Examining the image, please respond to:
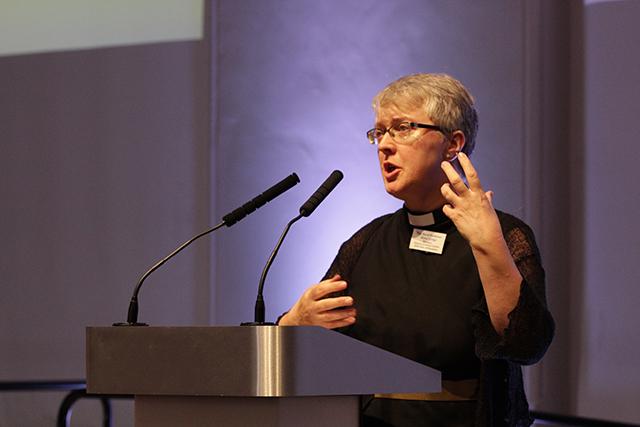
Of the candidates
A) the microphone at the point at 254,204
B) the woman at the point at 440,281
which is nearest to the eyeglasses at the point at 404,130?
the woman at the point at 440,281

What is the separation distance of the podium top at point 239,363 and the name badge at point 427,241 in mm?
668

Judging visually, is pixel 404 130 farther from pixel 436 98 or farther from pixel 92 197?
pixel 92 197

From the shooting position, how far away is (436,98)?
2641 mm

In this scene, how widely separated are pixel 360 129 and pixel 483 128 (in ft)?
2.01

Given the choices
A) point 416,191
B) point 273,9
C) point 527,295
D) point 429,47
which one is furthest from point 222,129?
point 527,295

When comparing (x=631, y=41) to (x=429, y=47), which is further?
(x=429, y=47)

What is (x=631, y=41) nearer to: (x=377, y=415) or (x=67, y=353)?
(x=377, y=415)

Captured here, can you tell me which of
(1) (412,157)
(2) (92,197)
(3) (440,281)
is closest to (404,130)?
(1) (412,157)

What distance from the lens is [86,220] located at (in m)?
5.18

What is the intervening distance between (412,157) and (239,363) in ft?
3.13

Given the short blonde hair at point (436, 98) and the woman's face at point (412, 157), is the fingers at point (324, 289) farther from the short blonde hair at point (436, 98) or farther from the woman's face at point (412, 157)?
the short blonde hair at point (436, 98)

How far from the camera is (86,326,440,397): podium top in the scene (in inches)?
71.9

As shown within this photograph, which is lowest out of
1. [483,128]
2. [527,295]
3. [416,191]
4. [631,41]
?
[527,295]

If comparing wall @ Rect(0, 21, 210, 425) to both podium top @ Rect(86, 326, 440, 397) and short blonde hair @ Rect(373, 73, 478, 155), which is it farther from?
podium top @ Rect(86, 326, 440, 397)
